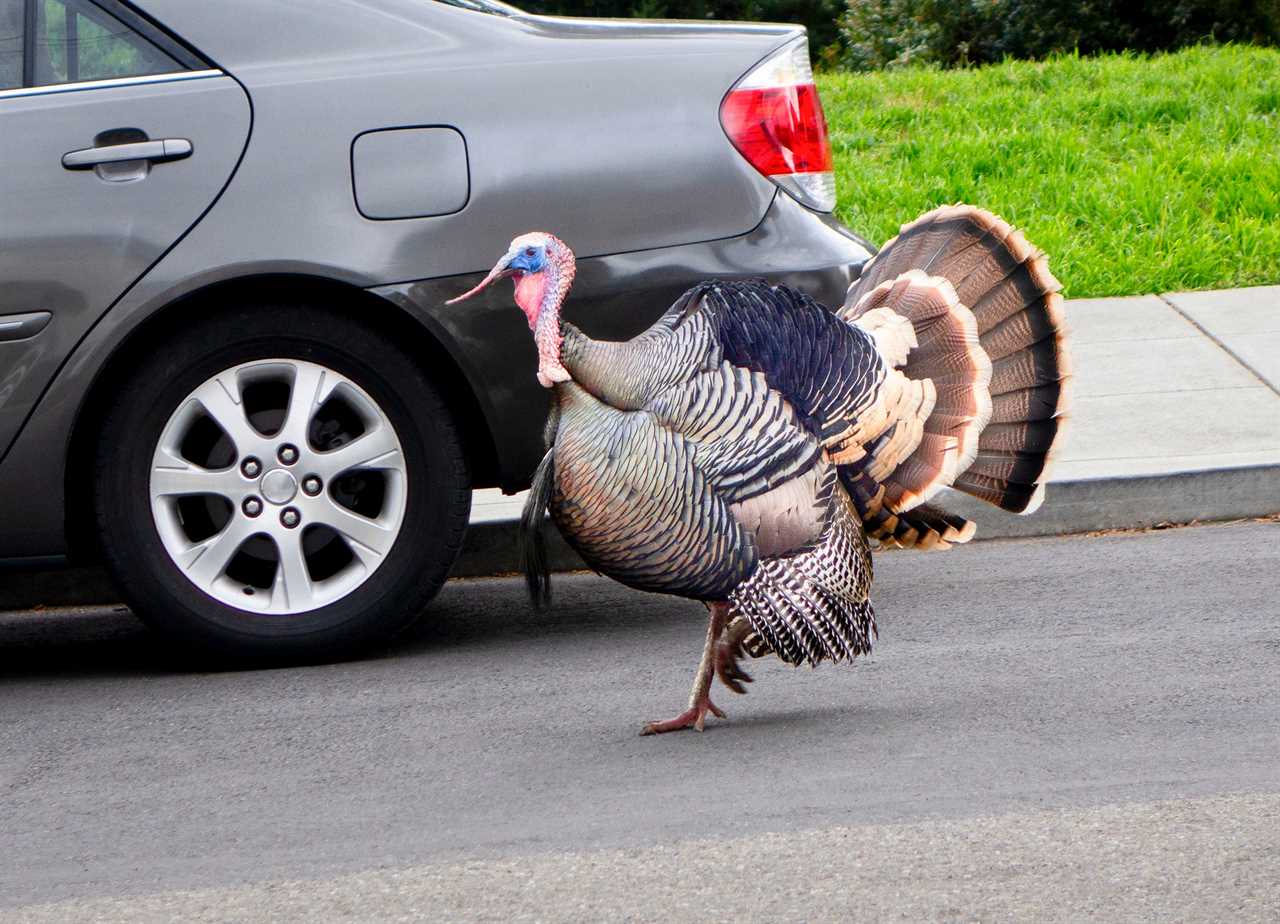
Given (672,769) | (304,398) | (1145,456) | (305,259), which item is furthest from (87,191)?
(1145,456)

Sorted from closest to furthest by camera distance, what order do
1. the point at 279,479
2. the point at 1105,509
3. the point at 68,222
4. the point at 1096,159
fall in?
the point at 68,222 < the point at 279,479 < the point at 1105,509 < the point at 1096,159

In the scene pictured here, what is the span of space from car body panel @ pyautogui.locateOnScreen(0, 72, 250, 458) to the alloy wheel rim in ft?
1.12

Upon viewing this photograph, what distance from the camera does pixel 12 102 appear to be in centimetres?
488

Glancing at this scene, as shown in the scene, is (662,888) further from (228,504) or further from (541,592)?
(228,504)

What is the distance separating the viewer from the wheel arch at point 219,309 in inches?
193

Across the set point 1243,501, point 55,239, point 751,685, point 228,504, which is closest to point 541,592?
point 751,685

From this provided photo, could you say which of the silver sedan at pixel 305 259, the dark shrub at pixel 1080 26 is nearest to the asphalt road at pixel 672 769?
the silver sedan at pixel 305 259

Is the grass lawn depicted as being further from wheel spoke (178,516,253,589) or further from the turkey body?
wheel spoke (178,516,253,589)

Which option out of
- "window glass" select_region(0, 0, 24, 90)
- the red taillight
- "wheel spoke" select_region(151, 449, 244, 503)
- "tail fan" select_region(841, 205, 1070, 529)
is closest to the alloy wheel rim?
"wheel spoke" select_region(151, 449, 244, 503)

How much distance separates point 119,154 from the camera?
4.83 metres

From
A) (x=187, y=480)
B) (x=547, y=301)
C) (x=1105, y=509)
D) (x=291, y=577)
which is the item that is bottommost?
(x=1105, y=509)

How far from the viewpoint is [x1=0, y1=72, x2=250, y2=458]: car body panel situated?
4805 millimetres

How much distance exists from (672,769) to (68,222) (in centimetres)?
200

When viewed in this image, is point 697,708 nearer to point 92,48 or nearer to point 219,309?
point 219,309
